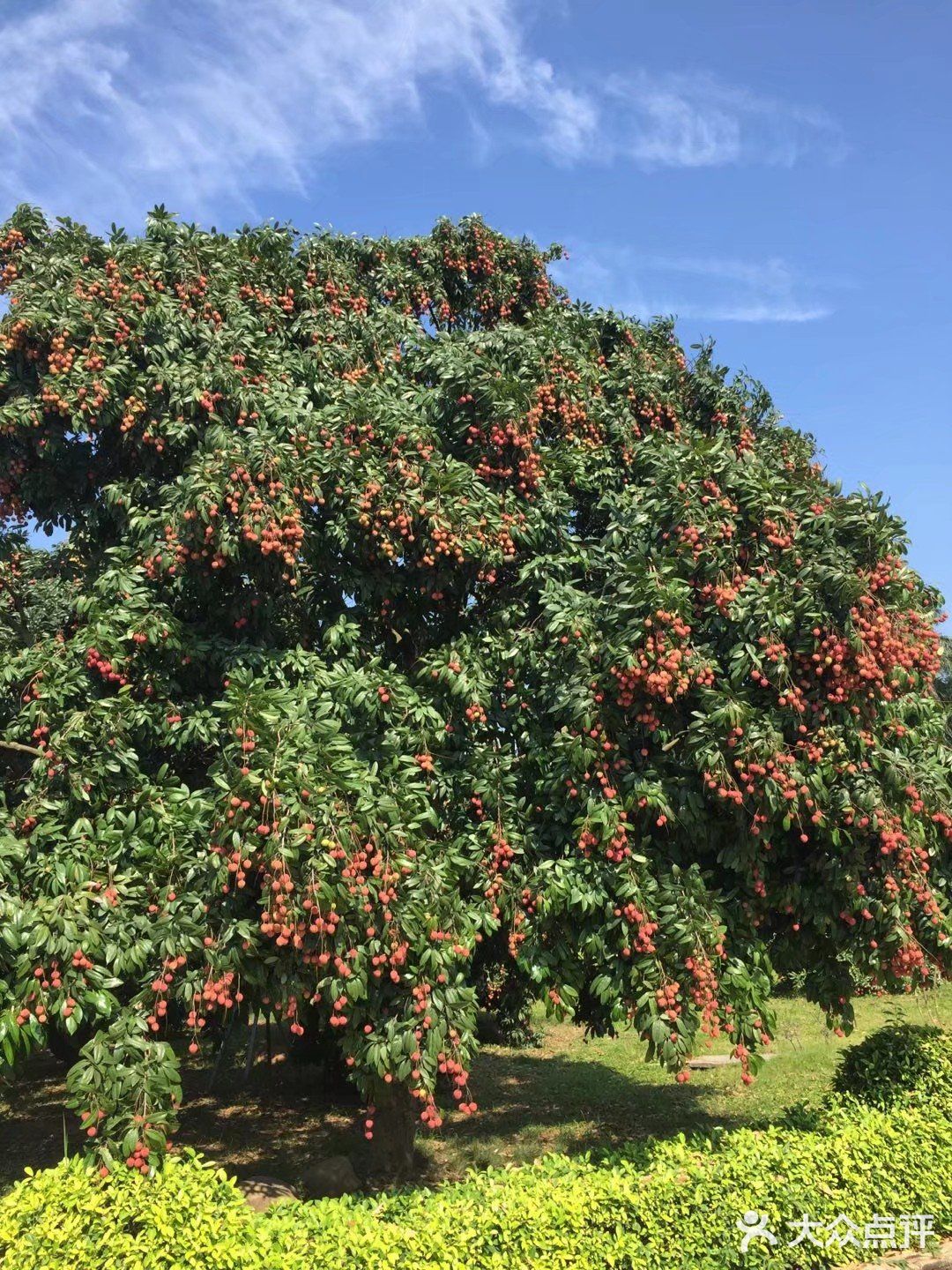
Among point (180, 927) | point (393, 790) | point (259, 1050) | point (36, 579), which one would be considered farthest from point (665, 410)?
point (259, 1050)

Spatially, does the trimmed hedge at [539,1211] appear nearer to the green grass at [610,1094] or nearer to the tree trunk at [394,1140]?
the green grass at [610,1094]

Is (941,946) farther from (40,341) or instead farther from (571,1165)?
(40,341)

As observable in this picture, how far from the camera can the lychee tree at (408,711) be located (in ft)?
21.0

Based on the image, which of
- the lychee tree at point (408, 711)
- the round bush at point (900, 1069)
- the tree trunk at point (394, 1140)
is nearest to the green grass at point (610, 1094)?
the round bush at point (900, 1069)

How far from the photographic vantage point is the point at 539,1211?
6270 millimetres

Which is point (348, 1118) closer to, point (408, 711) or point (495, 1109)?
point (495, 1109)

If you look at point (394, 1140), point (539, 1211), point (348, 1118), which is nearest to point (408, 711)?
point (539, 1211)

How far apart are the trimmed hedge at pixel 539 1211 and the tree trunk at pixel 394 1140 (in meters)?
3.13

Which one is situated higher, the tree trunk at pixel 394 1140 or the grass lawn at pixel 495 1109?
the tree trunk at pixel 394 1140

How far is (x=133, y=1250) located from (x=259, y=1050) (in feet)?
40.4

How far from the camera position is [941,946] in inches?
322

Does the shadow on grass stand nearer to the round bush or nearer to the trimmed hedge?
the round bush

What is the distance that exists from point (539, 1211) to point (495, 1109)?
25.8ft

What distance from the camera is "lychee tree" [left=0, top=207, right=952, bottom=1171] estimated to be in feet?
21.0
